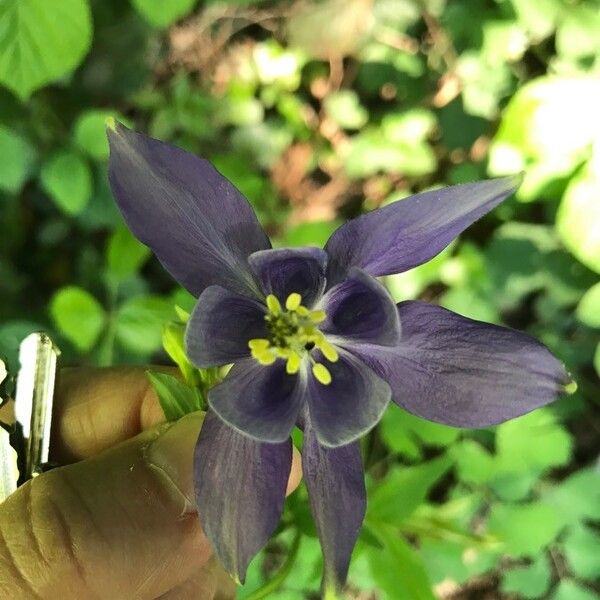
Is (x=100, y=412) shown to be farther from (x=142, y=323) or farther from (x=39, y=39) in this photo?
(x=39, y=39)

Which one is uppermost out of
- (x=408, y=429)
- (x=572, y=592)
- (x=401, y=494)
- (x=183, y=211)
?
(x=183, y=211)

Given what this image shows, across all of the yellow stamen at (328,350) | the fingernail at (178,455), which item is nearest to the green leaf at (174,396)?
the fingernail at (178,455)

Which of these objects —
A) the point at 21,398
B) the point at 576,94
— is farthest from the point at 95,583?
the point at 576,94

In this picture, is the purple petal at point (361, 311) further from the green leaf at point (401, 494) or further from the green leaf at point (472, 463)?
the green leaf at point (472, 463)

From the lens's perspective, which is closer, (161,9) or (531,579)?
(161,9)

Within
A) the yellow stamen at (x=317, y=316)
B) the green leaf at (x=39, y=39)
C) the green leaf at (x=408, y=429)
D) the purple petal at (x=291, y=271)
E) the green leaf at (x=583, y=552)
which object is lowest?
the green leaf at (x=583, y=552)

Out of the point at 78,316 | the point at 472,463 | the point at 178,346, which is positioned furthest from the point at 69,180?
the point at 472,463

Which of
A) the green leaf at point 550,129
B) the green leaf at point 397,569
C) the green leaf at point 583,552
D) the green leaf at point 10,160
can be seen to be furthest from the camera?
the green leaf at point 583,552
